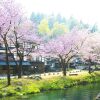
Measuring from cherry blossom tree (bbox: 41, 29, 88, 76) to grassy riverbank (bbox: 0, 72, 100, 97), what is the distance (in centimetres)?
438

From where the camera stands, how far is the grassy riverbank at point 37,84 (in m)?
47.0

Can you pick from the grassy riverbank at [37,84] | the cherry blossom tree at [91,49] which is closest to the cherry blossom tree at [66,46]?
the cherry blossom tree at [91,49]

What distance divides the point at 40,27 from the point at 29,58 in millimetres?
52751

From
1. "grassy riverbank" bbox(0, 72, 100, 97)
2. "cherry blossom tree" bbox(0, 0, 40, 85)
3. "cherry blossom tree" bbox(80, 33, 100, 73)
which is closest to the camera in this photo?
"grassy riverbank" bbox(0, 72, 100, 97)

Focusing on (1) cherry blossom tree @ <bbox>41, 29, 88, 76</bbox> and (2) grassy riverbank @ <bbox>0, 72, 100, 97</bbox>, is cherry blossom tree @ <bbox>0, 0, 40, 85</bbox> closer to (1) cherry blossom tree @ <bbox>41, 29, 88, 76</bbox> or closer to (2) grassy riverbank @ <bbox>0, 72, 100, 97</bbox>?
(2) grassy riverbank @ <bbox>0, 72, 100, 97</bbox>

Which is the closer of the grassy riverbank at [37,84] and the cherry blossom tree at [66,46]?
the grassy riverbank at [37,84]

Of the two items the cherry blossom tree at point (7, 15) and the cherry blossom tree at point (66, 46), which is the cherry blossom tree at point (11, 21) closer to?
the cherry blossom tree at point (7, 15)

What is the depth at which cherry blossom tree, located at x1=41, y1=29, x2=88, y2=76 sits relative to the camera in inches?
2667

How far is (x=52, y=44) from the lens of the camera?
230 feet

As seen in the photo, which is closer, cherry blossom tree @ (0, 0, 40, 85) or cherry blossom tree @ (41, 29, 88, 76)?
cherry blossom tree @ (0, 0, 40, 85)

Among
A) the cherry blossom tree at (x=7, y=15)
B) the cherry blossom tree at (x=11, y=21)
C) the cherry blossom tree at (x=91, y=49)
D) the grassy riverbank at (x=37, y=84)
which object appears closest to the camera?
the grassy riverbank at (x=37, y=84)

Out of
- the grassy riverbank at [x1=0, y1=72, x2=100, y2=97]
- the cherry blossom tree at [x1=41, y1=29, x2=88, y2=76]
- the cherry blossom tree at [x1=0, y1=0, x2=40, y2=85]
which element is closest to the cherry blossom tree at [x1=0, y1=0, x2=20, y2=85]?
the cherry blossom tree at [x1=0, y1=0, x2=40, y2=85]

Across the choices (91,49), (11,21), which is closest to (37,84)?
(11,21)

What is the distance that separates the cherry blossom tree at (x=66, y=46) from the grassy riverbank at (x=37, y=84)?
438 cm
